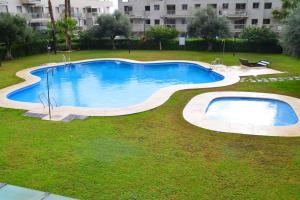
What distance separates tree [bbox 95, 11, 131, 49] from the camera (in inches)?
1396

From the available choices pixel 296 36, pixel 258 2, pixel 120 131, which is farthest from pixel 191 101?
pixel 258 2

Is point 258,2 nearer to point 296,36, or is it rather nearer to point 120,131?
point 296,36

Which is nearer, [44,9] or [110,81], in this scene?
[110,81]

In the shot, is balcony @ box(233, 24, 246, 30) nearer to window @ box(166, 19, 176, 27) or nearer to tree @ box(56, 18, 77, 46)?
window @ box(166, 19, 176, 27)

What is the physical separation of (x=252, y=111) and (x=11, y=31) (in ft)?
78.2

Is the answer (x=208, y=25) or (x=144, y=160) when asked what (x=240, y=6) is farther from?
(x=144, y=160)

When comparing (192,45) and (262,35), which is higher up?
(262,35)

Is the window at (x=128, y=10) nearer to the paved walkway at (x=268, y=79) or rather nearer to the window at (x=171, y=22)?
the window at (x=171, y=22)

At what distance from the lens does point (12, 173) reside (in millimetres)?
7617

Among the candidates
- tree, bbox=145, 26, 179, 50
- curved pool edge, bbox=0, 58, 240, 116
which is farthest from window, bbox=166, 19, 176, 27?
curved pool edge, bbox=0, 58, 240, 116

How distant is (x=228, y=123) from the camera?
37.0ft

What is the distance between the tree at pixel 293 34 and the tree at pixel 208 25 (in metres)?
16.7

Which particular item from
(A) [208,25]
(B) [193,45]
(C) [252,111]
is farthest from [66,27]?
(C) [252,111]

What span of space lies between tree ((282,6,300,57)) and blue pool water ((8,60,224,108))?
642 centimetres
